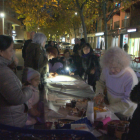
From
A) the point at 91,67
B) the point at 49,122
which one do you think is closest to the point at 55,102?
the point at 49,122

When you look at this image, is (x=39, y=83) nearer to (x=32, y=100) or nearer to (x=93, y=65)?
(x=32, y=100)

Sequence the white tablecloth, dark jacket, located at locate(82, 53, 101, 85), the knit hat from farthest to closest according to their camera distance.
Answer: dark jacket, located at locate(82, 53, 101, 85) < the white tablecloth < the knit hat

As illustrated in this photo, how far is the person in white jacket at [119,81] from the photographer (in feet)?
8.94

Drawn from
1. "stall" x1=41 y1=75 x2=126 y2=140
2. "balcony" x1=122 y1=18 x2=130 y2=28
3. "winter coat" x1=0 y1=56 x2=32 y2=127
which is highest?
"balcony" x1=122 y1=18 x2=130 y2=28

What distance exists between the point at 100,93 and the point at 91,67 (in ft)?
7.76

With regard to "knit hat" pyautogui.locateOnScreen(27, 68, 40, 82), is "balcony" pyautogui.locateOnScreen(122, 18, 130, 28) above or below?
above

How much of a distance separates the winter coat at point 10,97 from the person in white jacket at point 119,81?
141 centimetres

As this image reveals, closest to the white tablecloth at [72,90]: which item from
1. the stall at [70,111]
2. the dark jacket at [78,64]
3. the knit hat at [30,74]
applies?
the stall at [70,111]

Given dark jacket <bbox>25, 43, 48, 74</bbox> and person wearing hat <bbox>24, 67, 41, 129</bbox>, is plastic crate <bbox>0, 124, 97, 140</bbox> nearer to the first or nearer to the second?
person wearing hat <bbox>24, 67, 41, 129</bbox>

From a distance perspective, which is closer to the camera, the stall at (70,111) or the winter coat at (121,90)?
the stall at (70,111)

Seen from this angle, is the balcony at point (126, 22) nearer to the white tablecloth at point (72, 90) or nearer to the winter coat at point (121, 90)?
the white tablecloth at point (72, 90)

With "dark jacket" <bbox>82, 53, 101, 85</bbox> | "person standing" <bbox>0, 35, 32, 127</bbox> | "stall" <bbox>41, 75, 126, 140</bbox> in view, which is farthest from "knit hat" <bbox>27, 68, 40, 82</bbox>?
"dark jacket" <bbox>82, 53, 101, 85</bbox>

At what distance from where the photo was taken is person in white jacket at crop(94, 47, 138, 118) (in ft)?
A: 8.94

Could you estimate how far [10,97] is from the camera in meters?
1.68
